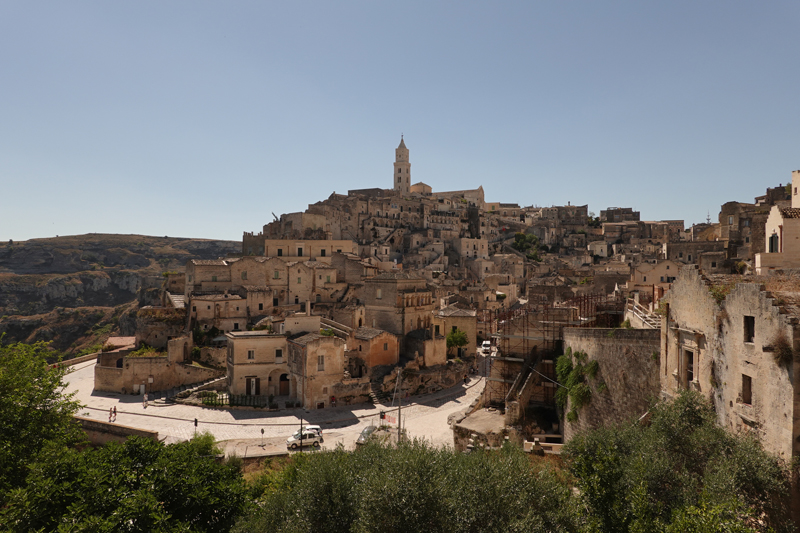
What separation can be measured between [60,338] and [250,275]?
176ft

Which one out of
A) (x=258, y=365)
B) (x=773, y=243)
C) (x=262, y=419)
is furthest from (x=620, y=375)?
(x=258, y=365)

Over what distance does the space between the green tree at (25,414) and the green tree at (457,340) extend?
3152 centimetres

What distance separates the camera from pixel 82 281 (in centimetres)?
11425

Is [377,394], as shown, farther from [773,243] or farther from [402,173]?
[402,173]

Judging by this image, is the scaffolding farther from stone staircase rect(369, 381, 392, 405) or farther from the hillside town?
stone staircase rect(369, 381, 392, 405)

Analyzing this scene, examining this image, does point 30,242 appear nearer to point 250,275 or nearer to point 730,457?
point 250,275

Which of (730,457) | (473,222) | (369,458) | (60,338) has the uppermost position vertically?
(473,222)

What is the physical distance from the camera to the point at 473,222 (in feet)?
334

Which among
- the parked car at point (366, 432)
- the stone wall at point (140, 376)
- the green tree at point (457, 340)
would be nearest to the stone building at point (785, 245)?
the parked car at point (366, 432)

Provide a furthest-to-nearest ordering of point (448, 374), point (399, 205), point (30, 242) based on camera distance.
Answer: point (30, 242)
point (399, 205)
point (448, 374)

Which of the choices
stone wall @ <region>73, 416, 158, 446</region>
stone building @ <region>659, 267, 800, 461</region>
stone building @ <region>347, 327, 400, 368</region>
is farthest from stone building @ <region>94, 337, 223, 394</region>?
stone building @ <region>659, 267, 800, 461</region>

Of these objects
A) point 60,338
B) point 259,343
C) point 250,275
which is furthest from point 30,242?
point 259,343

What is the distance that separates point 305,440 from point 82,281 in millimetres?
113412

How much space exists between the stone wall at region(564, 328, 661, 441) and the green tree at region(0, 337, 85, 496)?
22150mm
